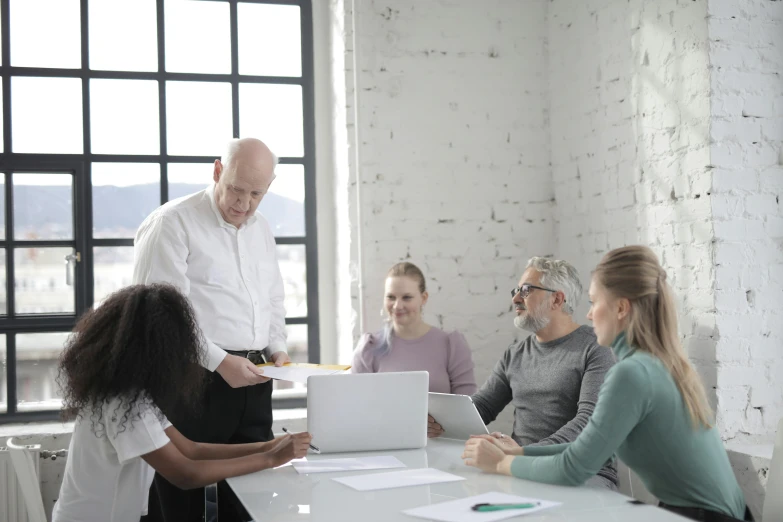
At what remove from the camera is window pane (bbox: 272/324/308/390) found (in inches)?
164

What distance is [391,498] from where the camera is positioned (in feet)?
A: 6.04

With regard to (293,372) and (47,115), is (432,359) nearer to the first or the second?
(293,372)

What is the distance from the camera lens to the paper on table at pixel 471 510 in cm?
164

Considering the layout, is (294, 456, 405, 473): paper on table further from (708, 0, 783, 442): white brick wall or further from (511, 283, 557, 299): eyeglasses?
(708, 0, 783, 442): white brick wall

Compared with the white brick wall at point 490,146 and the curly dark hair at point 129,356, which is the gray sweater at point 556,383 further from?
the curly dark hair at point 129,356

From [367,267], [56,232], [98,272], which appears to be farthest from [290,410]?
[56,232]

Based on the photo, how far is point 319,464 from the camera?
2221 millimetres

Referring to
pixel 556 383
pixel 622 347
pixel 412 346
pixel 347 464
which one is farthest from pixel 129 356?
pixel 412 346

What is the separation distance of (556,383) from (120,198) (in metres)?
2.32

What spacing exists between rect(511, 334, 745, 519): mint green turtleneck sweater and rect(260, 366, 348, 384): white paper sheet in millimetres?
717

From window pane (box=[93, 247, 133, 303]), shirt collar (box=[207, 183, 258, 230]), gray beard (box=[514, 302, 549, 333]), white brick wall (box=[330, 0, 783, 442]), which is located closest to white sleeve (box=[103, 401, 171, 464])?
shirt collar (box=[207, 183, 258, 230])

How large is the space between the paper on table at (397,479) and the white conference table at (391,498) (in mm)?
26

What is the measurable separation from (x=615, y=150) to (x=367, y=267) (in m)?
1.25

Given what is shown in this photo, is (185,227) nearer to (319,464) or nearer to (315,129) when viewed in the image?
(319,464)
